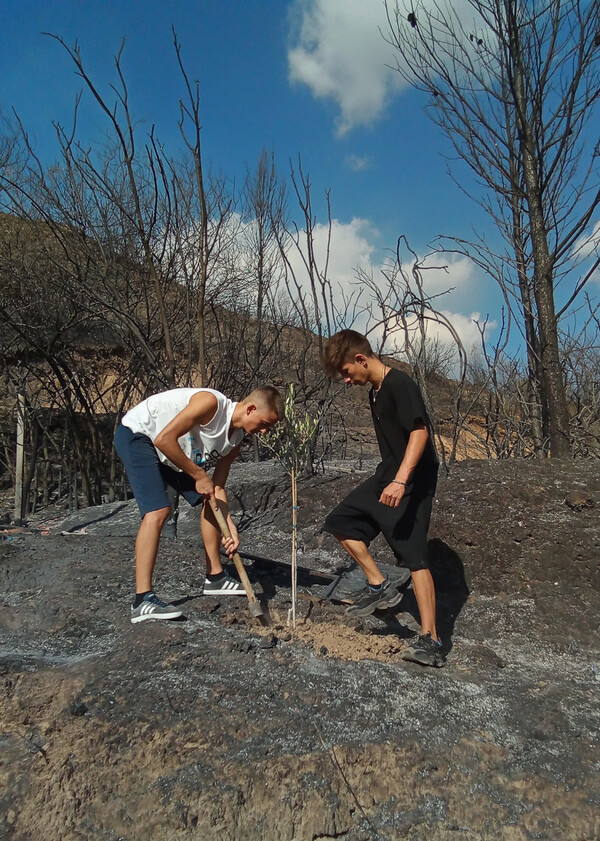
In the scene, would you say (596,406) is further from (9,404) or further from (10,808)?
(9,404)

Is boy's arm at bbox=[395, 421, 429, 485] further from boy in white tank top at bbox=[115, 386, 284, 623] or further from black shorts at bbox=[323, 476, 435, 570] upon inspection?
boy in white tank top at bbox=[115, 386, 284, 623]

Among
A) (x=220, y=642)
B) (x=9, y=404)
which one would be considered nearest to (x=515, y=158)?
(x=220, y=642)

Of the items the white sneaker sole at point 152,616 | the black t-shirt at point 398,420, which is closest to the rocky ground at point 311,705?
the white sneaker sole at point 152,616

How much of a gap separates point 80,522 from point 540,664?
4508mm

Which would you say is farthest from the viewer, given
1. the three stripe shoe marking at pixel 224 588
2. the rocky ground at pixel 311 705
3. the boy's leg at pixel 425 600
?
the three stripe shoe marking at pixel 224 588

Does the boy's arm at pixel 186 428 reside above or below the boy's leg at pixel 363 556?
above

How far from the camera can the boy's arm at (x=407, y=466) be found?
9.21ft

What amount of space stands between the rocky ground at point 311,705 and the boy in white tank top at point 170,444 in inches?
13.3

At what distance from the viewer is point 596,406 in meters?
5.65

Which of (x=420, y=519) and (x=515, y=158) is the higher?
(x=515, y=158)

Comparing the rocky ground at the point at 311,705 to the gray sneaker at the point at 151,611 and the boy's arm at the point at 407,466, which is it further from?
the boy's arm at the point at 407,466

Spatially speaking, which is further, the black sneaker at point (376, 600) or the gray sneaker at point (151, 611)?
the black sneaker at point (376, 600)

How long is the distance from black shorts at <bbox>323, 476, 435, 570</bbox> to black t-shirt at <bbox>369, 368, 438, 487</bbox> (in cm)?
9

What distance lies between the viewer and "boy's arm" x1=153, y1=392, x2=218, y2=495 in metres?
Answer: 3.01
